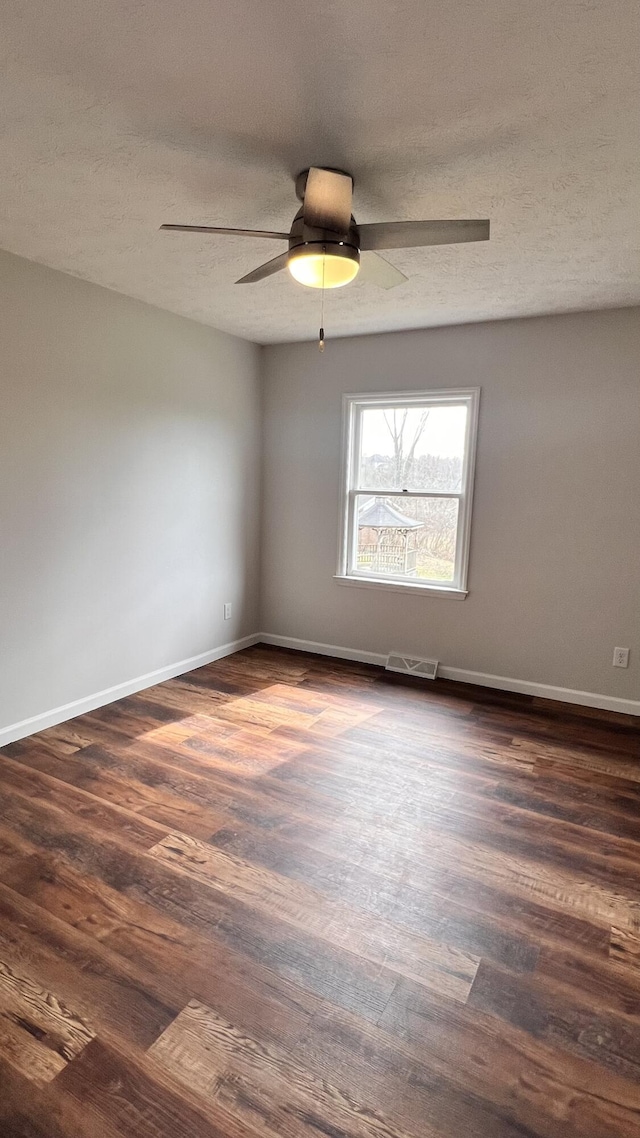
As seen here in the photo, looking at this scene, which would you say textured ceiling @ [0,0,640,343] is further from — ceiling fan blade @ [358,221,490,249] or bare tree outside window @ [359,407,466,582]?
bare tree outside window @ [359,407,466,582]

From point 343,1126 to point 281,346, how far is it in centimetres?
456

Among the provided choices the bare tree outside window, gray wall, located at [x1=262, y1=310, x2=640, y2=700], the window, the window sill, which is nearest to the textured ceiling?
gray wall, located at [x1=262, y1=310, x2=640, y2=700]

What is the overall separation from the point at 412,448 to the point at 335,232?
2.45m

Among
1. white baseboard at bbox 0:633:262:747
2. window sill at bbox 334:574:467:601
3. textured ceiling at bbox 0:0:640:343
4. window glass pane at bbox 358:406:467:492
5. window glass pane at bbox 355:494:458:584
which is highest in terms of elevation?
textured ceiling at bbox 0:0:640:343

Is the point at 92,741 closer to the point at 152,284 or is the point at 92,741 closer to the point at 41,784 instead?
the point at 41,784

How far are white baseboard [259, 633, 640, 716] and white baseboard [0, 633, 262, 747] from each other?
2.28ft

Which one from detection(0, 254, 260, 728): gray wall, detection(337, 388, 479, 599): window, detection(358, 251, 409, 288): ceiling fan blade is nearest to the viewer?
detection(358, 251, 409, 288): ceiling fan blade

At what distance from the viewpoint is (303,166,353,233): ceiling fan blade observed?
1800 millimetres

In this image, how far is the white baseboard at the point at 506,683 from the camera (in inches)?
145

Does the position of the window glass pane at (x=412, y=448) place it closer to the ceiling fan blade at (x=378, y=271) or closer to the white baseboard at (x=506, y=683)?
the white baseboard at (x=506, y=683)

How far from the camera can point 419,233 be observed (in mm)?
1865

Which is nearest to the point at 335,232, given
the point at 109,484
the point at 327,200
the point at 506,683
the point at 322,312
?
the point at 327,200

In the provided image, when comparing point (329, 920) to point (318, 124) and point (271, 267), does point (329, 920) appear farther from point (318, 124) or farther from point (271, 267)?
point (318, 124)

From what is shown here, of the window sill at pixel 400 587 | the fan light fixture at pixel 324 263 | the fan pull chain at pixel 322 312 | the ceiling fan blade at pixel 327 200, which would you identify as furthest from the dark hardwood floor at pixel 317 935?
the ceiling fan blade at pixel 327 200
